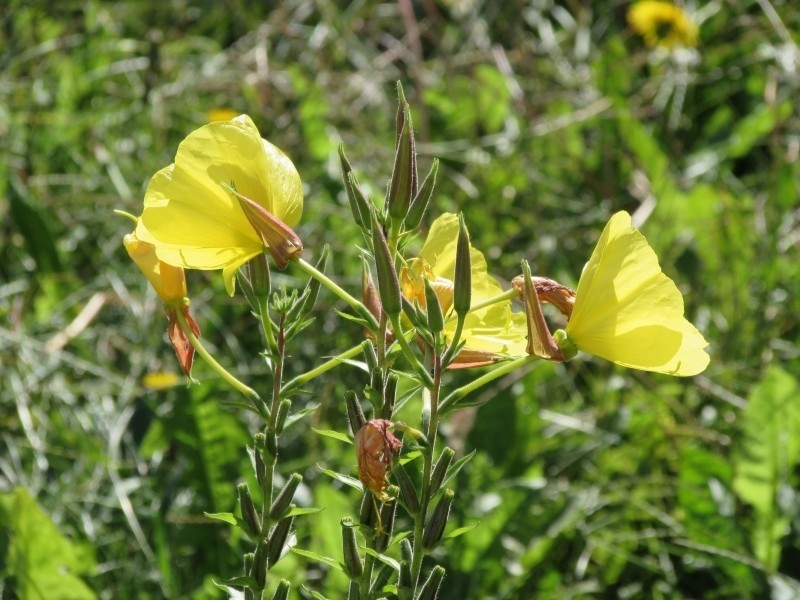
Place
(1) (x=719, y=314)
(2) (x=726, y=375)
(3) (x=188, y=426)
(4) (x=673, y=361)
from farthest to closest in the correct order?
(1) (x=719, y=314), (2) (x=726, y=375), (3) (x=188, y=426), (4) (x=673, y=361)

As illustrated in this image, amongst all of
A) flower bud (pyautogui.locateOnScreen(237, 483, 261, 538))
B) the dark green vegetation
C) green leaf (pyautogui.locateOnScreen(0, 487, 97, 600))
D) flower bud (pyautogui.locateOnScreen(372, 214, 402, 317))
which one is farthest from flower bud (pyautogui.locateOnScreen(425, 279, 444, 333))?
green leaf (pyautogui.locateOnScreen(0, 487, 97, 600))

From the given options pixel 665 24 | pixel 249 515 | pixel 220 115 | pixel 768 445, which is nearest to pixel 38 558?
pixel 249 515

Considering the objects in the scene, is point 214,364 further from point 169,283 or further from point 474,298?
point 474,298

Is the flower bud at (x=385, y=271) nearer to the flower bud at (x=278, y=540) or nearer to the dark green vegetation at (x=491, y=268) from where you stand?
the flower bud at (x=278, y=540)

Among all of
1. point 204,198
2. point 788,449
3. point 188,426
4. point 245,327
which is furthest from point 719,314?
point 204,198

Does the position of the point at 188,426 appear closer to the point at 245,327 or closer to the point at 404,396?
the point at 245,327

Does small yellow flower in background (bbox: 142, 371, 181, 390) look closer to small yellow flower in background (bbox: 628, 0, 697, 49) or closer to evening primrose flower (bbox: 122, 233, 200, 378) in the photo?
evening primrose flower (bbox: 122, 233, 200, 378)

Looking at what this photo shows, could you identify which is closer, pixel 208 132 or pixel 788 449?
pixel 208 132
